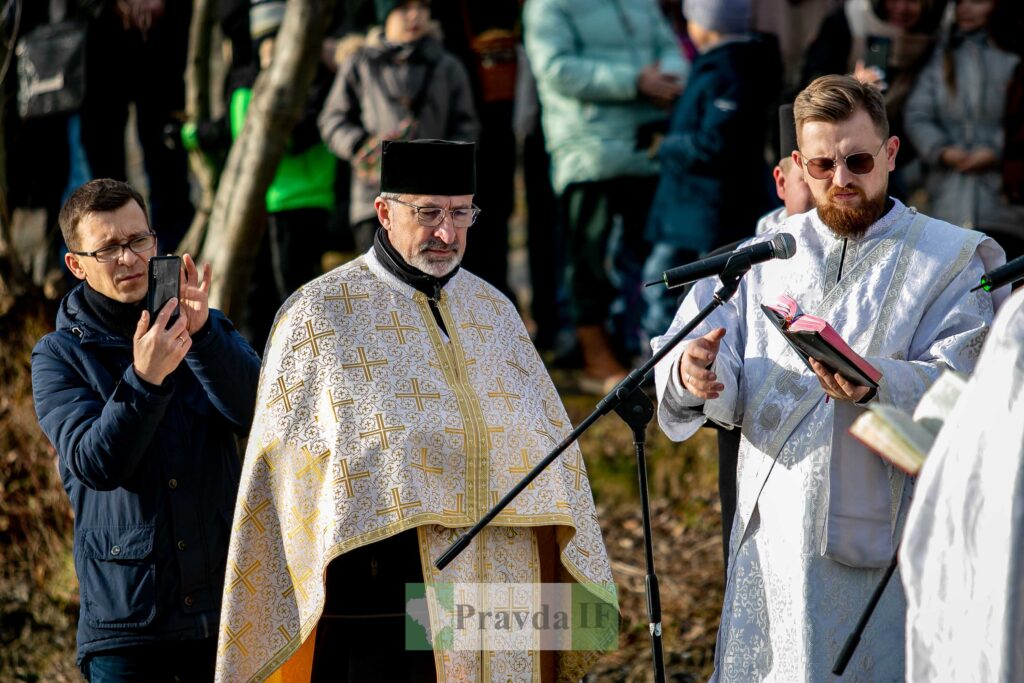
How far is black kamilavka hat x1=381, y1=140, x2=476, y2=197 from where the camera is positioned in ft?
18.1

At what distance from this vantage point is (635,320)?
10023mm

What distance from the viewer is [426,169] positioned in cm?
554

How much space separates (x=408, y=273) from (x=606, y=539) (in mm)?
4192

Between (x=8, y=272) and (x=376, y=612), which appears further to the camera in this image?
(x=8, y=272)

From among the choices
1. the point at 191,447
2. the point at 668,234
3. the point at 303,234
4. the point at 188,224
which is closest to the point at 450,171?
the point at 191,447

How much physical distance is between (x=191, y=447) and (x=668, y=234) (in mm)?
4018

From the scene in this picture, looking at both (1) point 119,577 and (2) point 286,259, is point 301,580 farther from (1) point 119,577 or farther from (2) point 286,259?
(2) point 286,259

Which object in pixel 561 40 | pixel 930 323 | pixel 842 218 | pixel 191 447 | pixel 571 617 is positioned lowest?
pixel 571 617

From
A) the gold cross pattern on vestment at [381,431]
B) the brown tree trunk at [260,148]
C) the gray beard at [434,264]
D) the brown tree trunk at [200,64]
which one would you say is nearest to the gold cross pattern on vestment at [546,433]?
the gold cross pattern on vestment at [381,431]

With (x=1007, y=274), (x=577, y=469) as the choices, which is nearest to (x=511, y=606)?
(x=577, y=469)

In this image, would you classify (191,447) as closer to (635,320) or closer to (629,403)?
(629,403)

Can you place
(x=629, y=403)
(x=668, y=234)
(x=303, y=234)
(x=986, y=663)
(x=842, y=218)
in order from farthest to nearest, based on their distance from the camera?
(x=303, y=234) < (x=668, y=234) < (x=842, y=218) < (x=629, y=403) < (x=986, y=663)

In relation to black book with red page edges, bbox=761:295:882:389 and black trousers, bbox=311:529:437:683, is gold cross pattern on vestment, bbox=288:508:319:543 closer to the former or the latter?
black trousers, bbox=311:529:437:683

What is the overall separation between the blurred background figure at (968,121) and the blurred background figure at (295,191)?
323 centimetres
